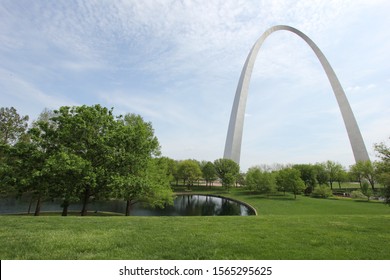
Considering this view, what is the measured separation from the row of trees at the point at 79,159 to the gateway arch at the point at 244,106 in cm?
3057

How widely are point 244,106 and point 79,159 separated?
38586 mm

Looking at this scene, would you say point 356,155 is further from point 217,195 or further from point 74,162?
point 74,162

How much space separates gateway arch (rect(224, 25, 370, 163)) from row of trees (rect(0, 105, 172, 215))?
3057 cm

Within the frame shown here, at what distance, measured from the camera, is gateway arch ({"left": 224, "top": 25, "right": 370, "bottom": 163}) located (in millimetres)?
46656

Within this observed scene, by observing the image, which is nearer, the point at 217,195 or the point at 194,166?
the point at 217,195

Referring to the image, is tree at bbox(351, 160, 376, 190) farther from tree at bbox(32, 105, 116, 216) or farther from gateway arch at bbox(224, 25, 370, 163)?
tree at bbox(32, 105, 116, 216)

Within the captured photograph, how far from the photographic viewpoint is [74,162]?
47.2ft

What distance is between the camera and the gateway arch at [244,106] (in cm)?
4666

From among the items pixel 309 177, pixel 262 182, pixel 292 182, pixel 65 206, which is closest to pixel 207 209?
pixel 262 182

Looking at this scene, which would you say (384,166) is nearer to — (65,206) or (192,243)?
(192,243)

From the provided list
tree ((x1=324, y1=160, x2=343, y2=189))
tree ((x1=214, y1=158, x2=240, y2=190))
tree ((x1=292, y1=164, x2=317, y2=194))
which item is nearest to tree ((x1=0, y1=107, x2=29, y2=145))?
tree ((x1=214, y1=158, x2=240, y2=190))

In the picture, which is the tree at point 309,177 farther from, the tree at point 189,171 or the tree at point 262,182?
the tree at point 189,171

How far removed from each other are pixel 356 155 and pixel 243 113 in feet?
87.7
